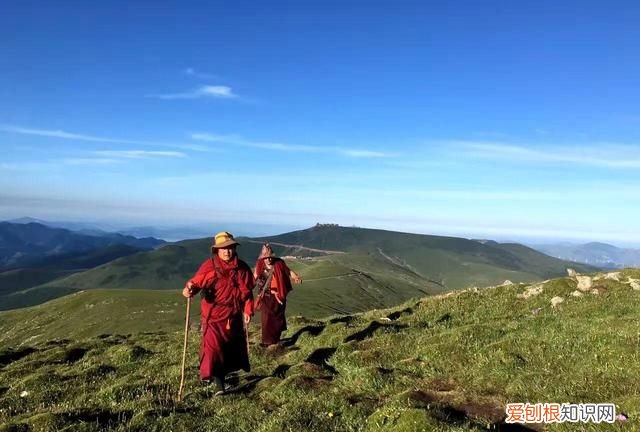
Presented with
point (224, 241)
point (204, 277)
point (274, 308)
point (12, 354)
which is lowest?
point (12, 354)

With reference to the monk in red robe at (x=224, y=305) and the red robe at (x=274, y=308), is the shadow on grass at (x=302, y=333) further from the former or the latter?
the monk in red robe at (x=224, y=305)

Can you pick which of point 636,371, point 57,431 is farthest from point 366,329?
point 57,431

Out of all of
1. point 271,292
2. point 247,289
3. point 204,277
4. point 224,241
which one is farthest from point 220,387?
point 271,292

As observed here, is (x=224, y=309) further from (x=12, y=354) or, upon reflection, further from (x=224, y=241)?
(x=12, y=354)

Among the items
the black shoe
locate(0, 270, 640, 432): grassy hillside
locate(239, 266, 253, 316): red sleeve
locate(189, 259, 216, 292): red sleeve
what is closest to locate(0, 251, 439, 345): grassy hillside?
locate(0, 270, 640, 432): grassy hillside

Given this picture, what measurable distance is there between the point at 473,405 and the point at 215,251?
8.30 meters

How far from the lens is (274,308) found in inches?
841

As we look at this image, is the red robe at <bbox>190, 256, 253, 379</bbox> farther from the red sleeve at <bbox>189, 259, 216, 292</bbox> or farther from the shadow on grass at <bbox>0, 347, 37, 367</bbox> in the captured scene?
the shadow on grass at <bbox>0, 347, 37, 367</bbox>

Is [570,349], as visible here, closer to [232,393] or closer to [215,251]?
[232,393]

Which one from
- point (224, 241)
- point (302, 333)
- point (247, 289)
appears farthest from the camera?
point (302, 333)

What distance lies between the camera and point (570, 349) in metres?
14.3

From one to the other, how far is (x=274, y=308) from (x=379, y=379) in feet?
29.5

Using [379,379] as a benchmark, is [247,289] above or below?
above

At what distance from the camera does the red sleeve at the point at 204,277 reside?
14.5 m
